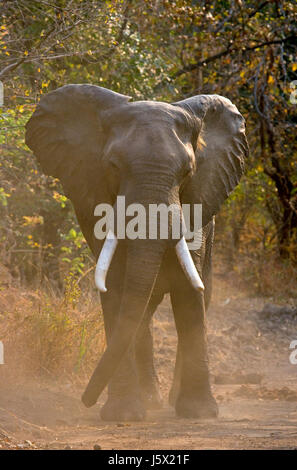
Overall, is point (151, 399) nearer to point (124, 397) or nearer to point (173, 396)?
point (173, 396)

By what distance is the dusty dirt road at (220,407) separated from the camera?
5652 mm

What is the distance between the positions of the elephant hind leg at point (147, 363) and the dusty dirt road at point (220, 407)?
0.70 feet

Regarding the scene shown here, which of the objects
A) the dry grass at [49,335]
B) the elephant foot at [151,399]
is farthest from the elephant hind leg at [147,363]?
the dry grass at [49,335]

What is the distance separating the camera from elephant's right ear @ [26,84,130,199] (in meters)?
6.94

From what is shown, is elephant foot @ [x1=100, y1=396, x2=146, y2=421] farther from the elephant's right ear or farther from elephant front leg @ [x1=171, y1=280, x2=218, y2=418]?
the elephant's right ear

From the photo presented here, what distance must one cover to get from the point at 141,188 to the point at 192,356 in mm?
1525

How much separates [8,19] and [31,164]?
167cm

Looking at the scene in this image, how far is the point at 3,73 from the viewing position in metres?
7.95

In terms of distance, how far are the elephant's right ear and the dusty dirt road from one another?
1658 millimetres

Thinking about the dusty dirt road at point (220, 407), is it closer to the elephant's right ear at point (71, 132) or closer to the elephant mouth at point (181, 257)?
the elephant mouth at point (181, 257)

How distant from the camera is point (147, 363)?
7.85m

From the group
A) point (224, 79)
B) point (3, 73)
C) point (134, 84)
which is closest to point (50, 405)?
point (3, 73)

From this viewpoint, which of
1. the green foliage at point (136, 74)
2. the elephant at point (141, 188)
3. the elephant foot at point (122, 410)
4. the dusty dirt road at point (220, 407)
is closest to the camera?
the dusty dirt road at point (220, 407)

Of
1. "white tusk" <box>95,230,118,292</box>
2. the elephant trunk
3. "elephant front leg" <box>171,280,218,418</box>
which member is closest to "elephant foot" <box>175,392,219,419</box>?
"elephant front leg" <box>171,280,218,418</box>
